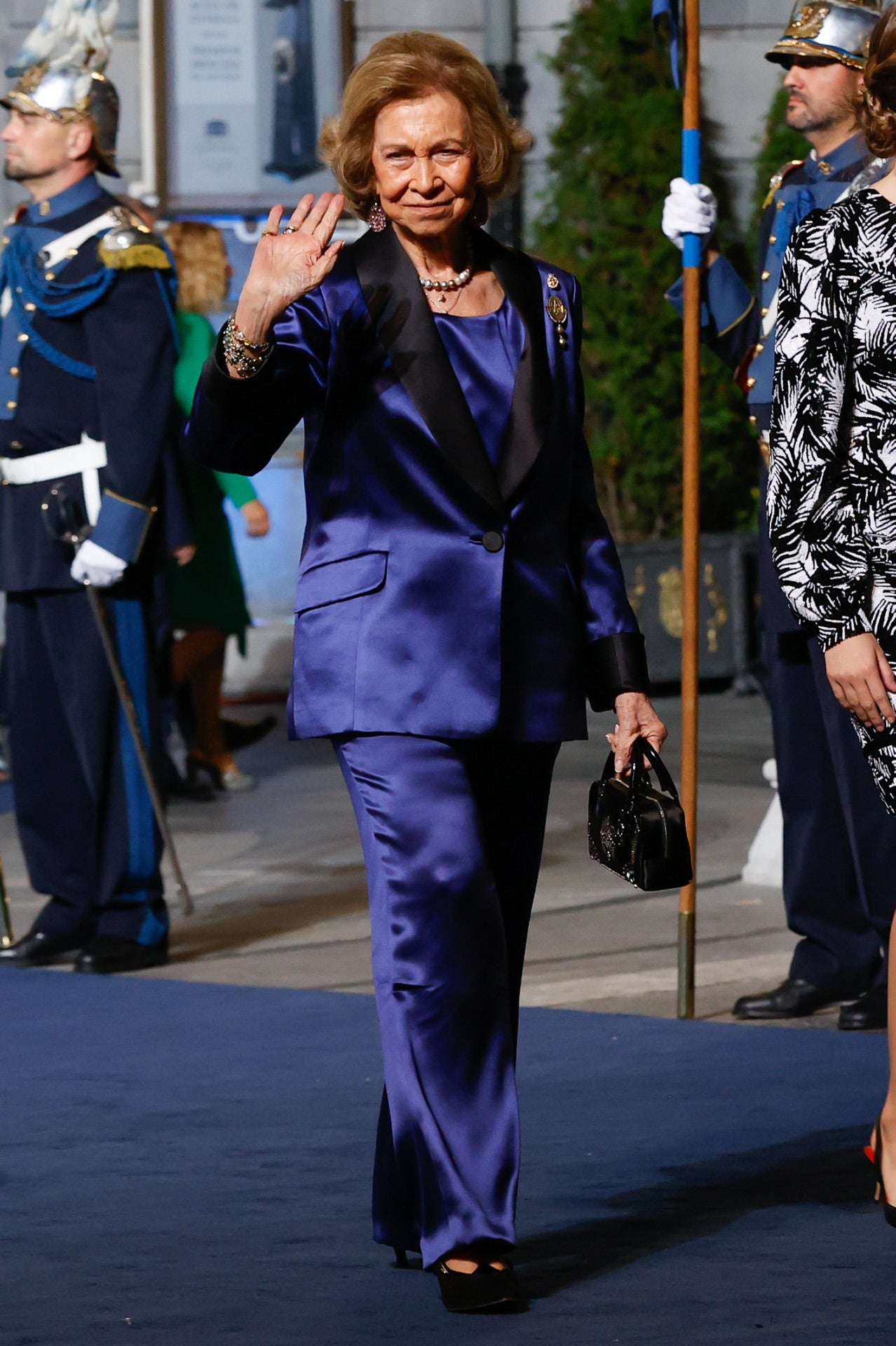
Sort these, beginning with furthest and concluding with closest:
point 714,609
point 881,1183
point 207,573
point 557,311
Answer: point 714,609 → point 207,573 → point 881,1183 → point 557,311

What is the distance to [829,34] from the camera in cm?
505

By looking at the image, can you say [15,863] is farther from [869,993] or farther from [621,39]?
[621,39]

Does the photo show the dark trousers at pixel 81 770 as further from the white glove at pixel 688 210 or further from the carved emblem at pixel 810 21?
the carved emblem at pixel 810 21

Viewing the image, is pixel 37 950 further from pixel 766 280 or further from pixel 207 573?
pixel 207 573

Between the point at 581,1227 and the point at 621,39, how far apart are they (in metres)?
9.76

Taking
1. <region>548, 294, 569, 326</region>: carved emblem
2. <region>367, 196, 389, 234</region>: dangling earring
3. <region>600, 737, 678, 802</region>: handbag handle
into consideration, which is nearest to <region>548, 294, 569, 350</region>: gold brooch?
<region>548, 294, 569, 326</region>: carved emblem

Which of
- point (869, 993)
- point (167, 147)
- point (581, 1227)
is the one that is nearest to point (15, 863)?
point (869, 993)

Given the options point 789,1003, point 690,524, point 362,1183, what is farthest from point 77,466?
point 362,1183

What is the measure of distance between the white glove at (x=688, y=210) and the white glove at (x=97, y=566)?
4.66ft

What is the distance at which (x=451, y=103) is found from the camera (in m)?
3.31

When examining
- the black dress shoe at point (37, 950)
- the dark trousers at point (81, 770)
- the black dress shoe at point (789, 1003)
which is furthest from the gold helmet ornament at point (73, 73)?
the black dress shoe at point (789, 1003)

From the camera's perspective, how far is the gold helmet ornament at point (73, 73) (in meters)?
5.81

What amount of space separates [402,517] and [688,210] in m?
2.06

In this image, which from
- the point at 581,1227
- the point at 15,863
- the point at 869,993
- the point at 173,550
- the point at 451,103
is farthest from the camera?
the point at 15,863
